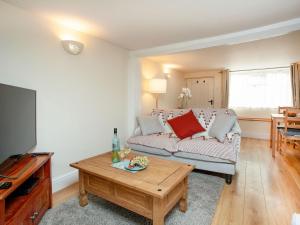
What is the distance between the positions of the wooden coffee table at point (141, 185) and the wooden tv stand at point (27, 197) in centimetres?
32

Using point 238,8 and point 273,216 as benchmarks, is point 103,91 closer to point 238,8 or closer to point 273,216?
point 238,8

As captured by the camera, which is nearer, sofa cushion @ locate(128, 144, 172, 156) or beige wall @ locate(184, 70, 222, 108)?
sofa cushion @ locate(128, 144, 172, 156)

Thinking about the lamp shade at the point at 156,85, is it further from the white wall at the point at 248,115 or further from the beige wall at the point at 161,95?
the white wall at the point at 248,115

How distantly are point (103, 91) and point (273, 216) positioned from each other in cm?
256

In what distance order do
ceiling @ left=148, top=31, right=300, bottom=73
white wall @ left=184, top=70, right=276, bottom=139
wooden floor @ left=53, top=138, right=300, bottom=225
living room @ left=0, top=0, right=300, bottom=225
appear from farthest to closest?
1. white wall @ left=184, top=70, right=276, bottom=139
2. ceiling @ left=148, top=31, right=300, bottom=73
3. wooden floor @ left=53, top=138, right=300, bottom=225
4. living room @ left=0, top=0, right=300, bottom=225

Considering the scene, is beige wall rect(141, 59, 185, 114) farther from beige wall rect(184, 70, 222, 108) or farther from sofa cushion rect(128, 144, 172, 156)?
sofa cushion rect(128, 144, 172, 156)

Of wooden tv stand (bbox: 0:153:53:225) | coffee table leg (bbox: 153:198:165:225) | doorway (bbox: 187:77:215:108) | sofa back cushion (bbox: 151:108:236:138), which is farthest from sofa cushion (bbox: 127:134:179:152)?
doorway (bbox: 187:77:215:108)

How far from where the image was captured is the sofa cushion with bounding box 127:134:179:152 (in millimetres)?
2680

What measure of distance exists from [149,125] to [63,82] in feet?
5.13

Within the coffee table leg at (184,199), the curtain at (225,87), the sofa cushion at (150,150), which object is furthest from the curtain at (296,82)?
the coffee table leg at (184,199)

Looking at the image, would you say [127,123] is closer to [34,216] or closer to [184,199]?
[184,199]

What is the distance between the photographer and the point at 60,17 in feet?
6.82

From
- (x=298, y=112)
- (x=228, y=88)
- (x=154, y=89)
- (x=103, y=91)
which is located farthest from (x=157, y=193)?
(x=228, y=88)

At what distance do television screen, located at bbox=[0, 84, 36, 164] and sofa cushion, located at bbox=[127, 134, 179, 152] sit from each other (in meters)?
1.50
